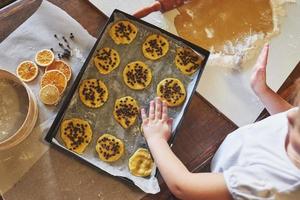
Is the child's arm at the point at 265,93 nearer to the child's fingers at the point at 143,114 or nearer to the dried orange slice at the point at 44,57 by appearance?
the child's fingers at the point at 143,114

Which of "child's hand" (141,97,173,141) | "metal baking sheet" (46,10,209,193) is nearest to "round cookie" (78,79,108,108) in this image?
"metal baking sheet" (46,10,209,193)

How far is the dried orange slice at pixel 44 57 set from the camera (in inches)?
40.9

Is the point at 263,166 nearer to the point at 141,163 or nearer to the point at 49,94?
the point at 141,163

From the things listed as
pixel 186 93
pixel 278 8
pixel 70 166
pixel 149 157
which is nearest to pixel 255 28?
pixel 278 8

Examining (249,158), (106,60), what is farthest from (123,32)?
(249,158)

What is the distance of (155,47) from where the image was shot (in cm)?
108

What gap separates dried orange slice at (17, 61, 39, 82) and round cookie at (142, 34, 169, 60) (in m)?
0.28

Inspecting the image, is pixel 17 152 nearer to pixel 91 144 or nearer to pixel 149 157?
pixel 91 144

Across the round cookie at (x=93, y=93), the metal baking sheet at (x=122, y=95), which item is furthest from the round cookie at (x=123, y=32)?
the round cookie at (x=93, y=93)

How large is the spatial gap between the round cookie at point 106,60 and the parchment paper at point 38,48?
1.5 inches

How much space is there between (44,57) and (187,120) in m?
0.39

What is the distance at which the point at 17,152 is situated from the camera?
38.2 inches

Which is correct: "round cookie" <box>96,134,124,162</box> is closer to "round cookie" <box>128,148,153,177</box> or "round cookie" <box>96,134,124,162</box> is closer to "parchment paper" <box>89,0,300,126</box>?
"round cookie" <box>128,148,153,177</box>

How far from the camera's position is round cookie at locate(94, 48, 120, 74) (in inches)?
41.6
